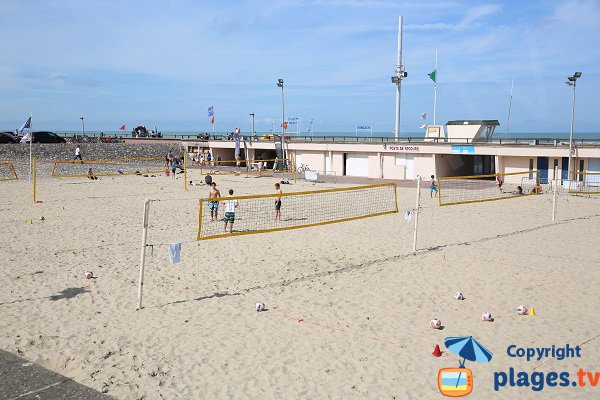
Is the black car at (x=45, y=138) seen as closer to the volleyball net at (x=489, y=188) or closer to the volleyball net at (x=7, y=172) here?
the volleyball net at (x=7, y=172)

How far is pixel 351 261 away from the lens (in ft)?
42.1

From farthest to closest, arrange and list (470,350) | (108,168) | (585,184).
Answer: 1. (108,168)
2. (585,184)
3. (470,350)

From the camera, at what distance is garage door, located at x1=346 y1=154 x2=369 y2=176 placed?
129 feet

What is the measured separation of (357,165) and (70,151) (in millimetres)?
24099

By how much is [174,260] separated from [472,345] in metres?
5.26

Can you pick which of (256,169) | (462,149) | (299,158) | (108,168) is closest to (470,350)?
(462,149)

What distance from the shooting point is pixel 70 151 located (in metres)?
46.5

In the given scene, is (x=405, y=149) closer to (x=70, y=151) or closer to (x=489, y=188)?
(x=489, y=188)

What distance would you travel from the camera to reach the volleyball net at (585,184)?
91.7ft

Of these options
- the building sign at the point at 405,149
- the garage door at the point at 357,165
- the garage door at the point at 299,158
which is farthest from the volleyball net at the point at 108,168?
the building sign at the point at 405,149

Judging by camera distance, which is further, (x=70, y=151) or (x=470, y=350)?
(x=70, y=151)

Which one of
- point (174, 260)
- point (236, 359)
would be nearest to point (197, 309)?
point (174, 260)

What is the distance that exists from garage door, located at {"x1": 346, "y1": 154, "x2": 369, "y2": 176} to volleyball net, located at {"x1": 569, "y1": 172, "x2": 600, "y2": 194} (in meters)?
14.0

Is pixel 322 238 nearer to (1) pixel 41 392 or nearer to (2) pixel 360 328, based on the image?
(2) pixel 360 328
